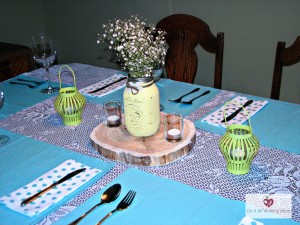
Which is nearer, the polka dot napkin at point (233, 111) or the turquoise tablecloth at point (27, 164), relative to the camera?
the turquoise tablecloth at point (27, 164)

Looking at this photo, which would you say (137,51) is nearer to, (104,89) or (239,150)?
(239,150)

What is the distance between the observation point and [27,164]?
43.9 inches

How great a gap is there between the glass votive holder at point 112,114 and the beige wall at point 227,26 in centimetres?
160

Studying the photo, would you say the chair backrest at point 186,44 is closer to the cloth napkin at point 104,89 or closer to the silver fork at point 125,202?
the cloth napkin at point 104,89

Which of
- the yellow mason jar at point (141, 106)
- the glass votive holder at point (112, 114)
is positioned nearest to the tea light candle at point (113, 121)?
the glass votive holder at point (112, 114)

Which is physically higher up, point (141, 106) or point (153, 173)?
point (141, 106)

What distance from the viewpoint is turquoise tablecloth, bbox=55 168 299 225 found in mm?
860

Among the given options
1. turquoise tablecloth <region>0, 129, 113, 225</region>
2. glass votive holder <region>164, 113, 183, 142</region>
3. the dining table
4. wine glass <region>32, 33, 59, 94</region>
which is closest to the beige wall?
the dining table

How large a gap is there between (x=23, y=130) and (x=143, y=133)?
1.48ft

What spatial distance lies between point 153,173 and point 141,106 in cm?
19

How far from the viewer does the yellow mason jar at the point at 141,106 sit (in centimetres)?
109

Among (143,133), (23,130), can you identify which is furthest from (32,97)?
(143,133)

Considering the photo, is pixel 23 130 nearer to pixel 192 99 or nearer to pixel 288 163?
pixel 192 99

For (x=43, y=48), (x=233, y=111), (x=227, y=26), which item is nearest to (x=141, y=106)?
(x=233, y=111)
